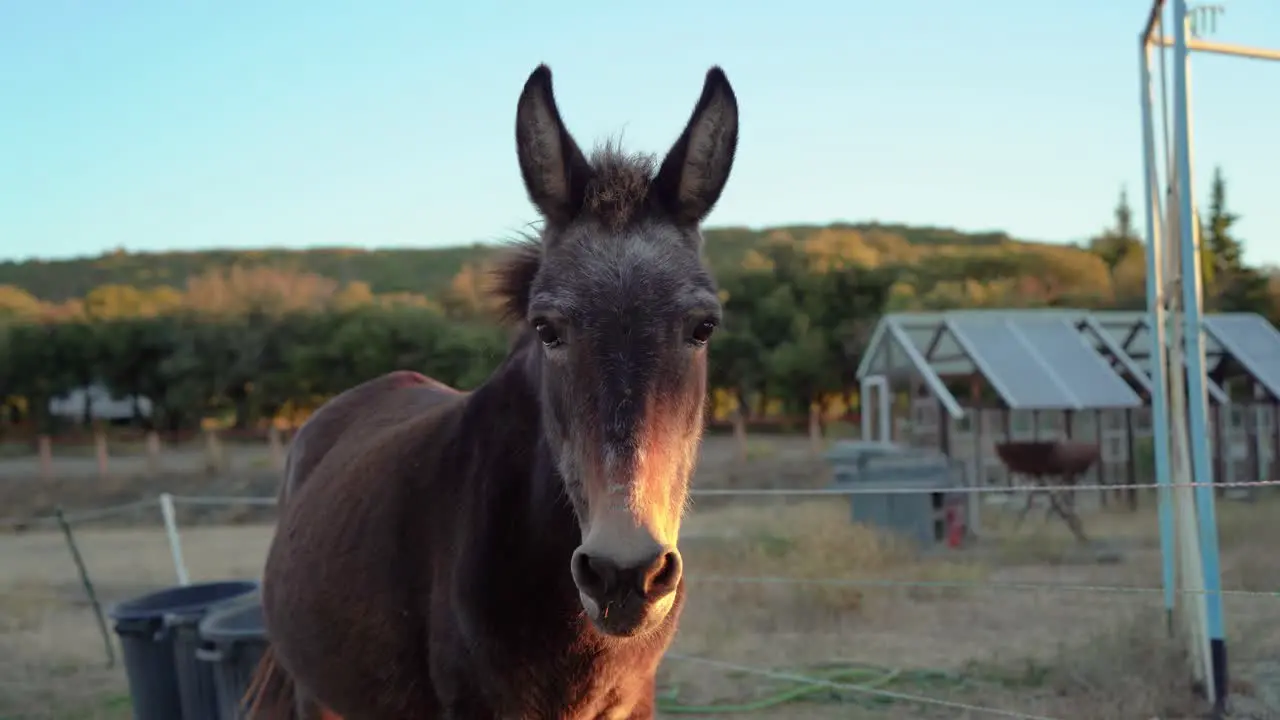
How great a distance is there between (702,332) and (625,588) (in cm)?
70

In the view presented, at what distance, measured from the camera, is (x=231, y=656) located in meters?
4.99

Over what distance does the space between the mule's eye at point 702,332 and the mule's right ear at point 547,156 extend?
50cm

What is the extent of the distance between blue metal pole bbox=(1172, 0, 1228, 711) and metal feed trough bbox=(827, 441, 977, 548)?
642 cm

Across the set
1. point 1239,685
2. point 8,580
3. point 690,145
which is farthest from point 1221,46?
point 8,580

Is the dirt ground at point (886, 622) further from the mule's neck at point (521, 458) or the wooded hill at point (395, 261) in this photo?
the wooded hill at point (395, 261)

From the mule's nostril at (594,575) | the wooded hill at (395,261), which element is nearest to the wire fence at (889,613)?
the mule's nostril at (594,575)

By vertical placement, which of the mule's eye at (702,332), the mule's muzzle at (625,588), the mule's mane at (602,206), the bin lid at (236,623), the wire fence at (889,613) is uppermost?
the mule's mane at (602,206)

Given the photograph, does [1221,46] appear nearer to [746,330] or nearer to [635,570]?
[635,570]

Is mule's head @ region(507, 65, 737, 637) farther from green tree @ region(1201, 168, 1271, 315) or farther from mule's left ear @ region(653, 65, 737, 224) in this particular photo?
green tree @ region(1201, 168, 1271, 315)

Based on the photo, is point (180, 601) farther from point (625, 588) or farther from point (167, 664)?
point (625, 588)

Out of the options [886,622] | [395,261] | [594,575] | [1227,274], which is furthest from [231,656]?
[395,261]

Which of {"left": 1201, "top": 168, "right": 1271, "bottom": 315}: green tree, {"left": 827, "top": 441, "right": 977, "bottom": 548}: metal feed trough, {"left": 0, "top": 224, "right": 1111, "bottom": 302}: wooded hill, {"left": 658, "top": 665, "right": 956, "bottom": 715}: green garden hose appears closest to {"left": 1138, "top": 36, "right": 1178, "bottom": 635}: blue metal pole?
{"left": 658, "top": 665, "right": 956, "bottom": 715}: green garden hose

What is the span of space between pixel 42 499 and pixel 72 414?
6.67 metres

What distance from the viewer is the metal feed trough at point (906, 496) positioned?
12.9 meters
